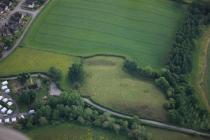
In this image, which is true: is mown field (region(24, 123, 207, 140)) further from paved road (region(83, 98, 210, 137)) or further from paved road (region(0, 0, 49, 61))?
paved road (region(0, 0, 49, 61))

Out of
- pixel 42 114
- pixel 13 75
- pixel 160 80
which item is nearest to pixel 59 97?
pixel 42 114

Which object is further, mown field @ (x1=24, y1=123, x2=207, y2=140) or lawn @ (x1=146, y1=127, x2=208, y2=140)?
lawn @ (x1=146, y1=127, x2=208, y2=140)

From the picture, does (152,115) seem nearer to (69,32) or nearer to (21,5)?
(69,32)

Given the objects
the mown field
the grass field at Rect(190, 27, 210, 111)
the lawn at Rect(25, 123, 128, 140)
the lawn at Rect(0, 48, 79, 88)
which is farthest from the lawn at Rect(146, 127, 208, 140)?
the lawn at Rect(0, 48, 79, 88)

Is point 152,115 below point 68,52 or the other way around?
below

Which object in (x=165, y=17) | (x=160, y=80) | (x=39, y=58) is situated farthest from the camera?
(x=165, y=17)

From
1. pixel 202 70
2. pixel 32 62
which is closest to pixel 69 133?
pixel 32 62

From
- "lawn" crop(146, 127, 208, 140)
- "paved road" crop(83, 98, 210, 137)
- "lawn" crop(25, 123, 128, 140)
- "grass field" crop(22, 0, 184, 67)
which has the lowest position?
"lawn" crop(25, 123, 128, 140)
